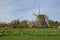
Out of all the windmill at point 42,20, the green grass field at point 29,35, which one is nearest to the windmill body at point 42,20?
the windmill at point 42,20

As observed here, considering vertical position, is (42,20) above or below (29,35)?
above

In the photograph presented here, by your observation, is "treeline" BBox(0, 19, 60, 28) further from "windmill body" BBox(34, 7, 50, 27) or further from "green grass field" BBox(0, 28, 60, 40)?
"green grass field" BBox(0, 28, 60, 40)

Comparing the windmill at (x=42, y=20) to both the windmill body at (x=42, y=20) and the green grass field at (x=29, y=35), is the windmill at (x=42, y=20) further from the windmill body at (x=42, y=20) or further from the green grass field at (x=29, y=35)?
the green grass field at (x=29, y=35)

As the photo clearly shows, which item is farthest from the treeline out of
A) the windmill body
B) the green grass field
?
the green grass field

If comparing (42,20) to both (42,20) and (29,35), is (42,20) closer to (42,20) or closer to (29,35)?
(42,20)

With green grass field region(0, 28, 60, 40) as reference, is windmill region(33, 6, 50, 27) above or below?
above

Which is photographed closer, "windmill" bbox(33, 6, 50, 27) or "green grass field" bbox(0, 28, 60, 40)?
"green grass field" bbox(0, 28, 60, 40)

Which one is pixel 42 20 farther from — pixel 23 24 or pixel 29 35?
pixel 29 35

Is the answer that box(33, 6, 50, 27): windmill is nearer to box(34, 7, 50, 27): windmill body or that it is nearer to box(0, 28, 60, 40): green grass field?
box(34, 7, 50, 27): windmill body

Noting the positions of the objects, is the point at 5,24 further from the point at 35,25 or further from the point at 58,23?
the point at 58,23

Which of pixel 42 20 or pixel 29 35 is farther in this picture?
pixel 42 20

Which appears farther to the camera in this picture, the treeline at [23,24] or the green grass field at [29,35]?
the treeline at [23,24]

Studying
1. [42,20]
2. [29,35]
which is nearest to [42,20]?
[42,20]

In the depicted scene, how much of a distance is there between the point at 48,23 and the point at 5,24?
1518 cm
